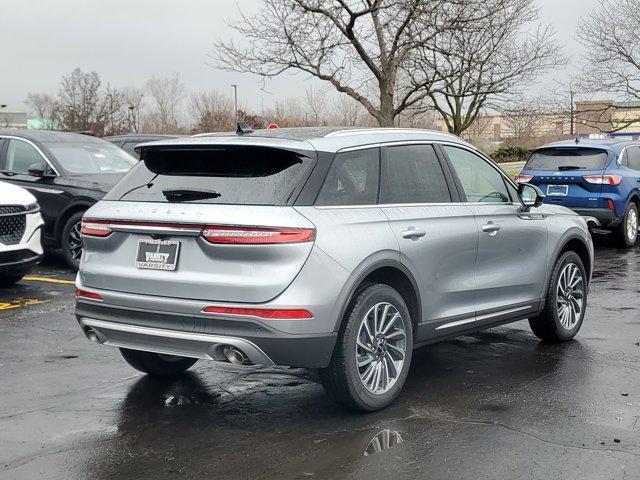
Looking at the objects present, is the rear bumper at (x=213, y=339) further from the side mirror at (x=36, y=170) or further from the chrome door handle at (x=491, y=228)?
the side mirror at (x=36, y=170)

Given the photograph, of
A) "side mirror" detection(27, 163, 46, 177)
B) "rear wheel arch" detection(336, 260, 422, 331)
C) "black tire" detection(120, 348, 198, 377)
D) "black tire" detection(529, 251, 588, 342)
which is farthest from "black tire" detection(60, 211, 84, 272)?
"rear wheel arch" detection(336, 260, 422, 331)

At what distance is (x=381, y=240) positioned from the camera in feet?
16.4

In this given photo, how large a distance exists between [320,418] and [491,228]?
2036 mm

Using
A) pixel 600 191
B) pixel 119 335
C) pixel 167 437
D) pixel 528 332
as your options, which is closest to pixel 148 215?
pixel 119 335

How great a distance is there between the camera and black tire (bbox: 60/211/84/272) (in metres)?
10.8

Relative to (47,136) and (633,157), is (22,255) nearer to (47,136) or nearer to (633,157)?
(47,136)

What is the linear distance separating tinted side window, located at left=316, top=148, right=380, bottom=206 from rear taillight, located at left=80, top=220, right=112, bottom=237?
129cm

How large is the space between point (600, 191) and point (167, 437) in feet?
34.5

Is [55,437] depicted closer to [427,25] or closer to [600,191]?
[600,191]

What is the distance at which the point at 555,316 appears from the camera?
6820mm

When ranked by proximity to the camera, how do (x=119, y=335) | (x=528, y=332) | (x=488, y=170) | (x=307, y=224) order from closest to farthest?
(x=307, y=224)
(x=119, y=335)
(x=488, y=170)
(x=528, y=332)

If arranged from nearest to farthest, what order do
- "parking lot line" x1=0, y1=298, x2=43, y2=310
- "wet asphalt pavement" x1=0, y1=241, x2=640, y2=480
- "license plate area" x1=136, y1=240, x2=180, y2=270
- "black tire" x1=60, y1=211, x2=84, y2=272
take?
"wet asphalt pavement" x1=0, y1=241, x2=640, y2=480, "license plate area" x1=136, y1=240, x2=180, y2=270, "parking lot line" x1=0, y1=298, x2=43, y2=310, "black tire" x1=60, y1=211, x2=84, y2=272

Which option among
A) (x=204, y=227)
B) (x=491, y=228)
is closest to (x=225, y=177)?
(x=204, y=227)

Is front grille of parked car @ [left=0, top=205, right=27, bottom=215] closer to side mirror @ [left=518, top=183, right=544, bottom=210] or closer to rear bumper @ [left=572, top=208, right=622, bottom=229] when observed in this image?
side mirror @ [left=518, top=183, right=544, bottom=210]
